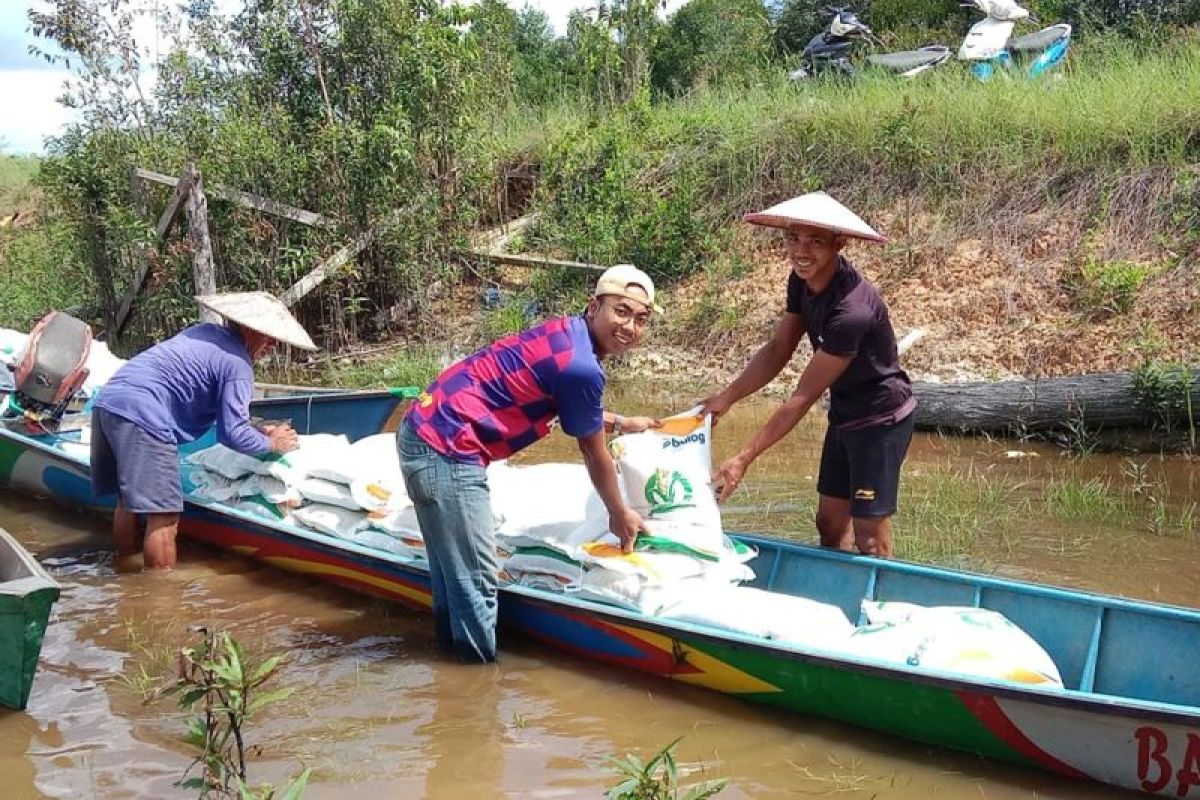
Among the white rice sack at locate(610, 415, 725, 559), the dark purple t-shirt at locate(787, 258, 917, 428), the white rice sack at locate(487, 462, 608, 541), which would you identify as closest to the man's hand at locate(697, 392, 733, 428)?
the white rice sack at locate(610, 415, 725, 559)

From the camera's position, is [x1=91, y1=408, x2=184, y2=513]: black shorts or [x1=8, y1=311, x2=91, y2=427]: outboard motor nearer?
[x1=91, y1=408, x2=184, y2=513]: black shorts

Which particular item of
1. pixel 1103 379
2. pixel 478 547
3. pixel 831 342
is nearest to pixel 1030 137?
pixel 1103 379

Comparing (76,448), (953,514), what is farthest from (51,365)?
(953,514)

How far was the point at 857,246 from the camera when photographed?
11.5m

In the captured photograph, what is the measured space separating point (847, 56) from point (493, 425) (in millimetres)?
13160

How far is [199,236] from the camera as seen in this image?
10.6m

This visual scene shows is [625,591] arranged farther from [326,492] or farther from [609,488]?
[326,492]

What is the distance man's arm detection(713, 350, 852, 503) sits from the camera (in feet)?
14.4

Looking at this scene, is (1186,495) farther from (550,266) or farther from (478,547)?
(550,266)

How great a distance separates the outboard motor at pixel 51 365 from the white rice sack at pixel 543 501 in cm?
314

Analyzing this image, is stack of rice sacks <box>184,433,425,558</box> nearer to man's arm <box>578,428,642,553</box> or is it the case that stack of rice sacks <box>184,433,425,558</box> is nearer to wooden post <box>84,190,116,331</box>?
man's arm <box>578,428,642,553</box>

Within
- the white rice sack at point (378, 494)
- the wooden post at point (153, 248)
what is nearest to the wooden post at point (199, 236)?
the wooden post at point (153, 248)

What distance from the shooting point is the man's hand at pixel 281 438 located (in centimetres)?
581

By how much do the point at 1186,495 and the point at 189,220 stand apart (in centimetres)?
862
